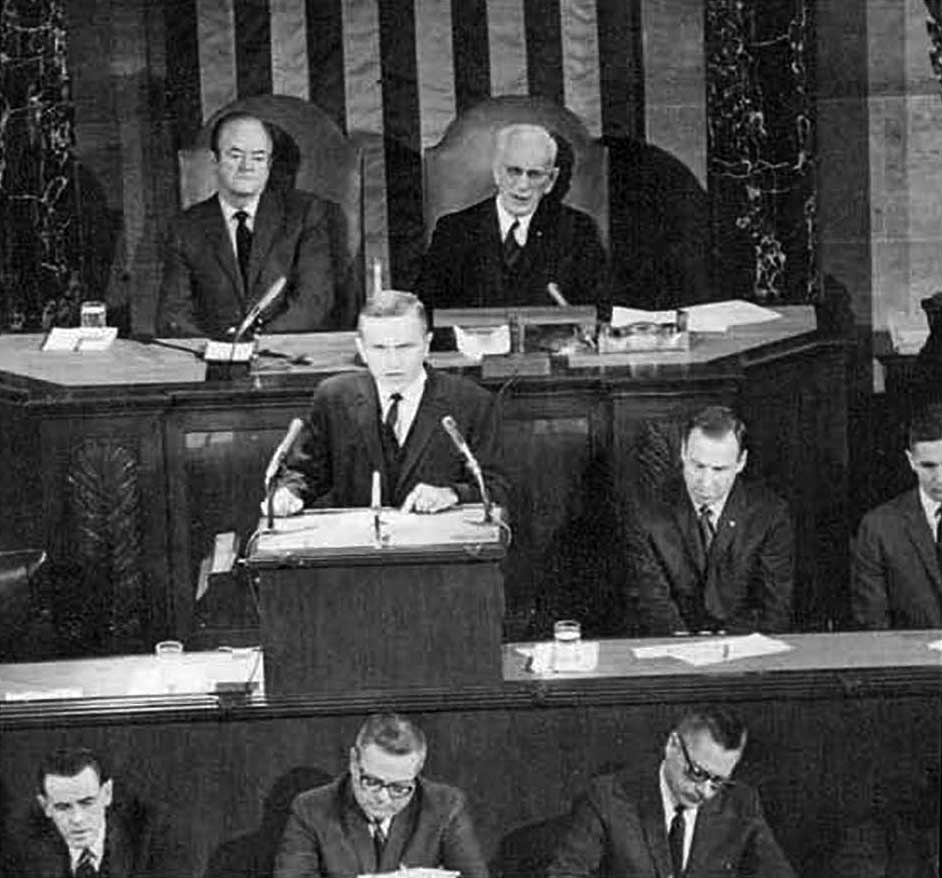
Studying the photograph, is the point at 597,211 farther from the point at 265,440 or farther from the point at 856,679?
the point at 856,679

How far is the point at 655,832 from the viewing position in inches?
272

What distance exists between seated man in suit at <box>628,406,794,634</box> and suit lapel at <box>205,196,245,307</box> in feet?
7.60

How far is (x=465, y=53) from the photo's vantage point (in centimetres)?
1076

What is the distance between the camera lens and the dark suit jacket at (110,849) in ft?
22.6

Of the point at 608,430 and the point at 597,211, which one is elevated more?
the point at 597,211

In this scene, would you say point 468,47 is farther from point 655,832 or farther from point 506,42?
point 655,832

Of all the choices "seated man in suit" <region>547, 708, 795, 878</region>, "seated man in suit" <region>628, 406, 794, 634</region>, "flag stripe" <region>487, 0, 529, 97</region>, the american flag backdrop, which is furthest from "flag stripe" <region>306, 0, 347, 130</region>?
"seated man in suit" <region>547, 708, 795, 878</region>

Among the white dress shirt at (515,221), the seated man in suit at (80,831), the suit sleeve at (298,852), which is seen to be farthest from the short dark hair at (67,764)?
the white dress shirt at (515,221)

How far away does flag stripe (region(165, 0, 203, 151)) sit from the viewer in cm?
1061

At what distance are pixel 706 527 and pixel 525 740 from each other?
1048 millimetres

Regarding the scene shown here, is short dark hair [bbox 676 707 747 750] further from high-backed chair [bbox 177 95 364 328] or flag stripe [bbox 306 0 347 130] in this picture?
flag stripe [bbox 306 0 347 130]

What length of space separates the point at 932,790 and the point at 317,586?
1717 millimetres

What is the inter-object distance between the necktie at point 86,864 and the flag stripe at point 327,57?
4.50 m

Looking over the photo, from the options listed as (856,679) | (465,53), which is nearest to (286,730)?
(856,679)
